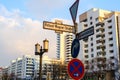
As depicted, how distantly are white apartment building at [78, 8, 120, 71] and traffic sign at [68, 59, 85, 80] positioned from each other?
64916mm

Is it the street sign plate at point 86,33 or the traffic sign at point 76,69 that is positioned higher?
the street sign plate at point 86,33

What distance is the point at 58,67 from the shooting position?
287 ft

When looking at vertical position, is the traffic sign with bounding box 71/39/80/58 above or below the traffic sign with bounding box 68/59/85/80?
above

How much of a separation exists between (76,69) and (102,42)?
75853mm

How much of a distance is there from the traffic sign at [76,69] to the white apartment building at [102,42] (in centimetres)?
6492

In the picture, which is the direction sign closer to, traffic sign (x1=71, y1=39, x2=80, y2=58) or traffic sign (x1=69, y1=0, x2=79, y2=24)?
traffic sign (x1=69, y1=0, x2=79, y2=24)

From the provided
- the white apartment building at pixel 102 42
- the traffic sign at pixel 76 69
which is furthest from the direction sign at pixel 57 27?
the white apartment building at pixel 102 42

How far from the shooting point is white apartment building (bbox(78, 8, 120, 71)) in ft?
243

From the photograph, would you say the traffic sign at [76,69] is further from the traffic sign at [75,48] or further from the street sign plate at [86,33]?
the street sign plate at [86,33]

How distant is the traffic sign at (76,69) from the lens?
668 centimetres

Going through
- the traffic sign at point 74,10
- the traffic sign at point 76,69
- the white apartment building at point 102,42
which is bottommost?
the traffic sign at point 76,69

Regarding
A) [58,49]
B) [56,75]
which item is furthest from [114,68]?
[58,49]

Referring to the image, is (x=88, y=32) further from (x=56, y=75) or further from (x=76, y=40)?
(x=56, y=75)

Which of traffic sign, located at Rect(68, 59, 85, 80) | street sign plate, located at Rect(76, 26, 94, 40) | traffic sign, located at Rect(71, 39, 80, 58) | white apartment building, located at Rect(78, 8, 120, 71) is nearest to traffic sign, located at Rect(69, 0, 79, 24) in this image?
street sign plate, located at Rect(76, 26, 94, 40)
